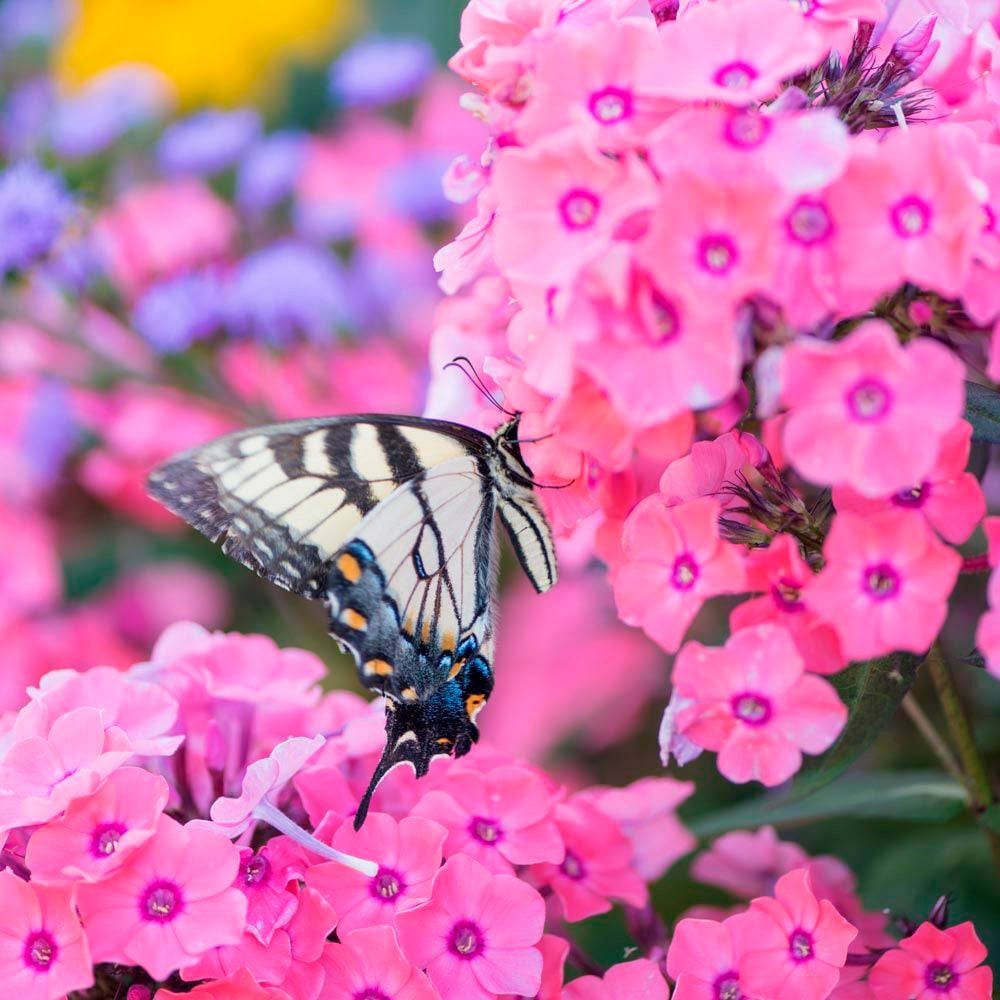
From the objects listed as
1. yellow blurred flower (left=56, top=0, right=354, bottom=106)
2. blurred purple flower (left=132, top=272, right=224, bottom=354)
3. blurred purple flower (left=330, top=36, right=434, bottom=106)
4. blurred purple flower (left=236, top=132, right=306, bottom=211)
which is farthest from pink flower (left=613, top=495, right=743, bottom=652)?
yellow blurred flower (left=56, top=0, right=354, bottom=106)

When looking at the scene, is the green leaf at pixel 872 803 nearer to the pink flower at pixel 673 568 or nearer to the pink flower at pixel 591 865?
the pink flower at pixel 591 865

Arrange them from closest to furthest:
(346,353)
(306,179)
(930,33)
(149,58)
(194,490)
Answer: (930,33) → (194,490) → (346,353) → (306,179) → (149,58)

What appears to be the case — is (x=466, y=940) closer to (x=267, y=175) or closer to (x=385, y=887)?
(x=385, y=887)

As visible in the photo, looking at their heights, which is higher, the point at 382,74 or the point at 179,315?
the point at 382,74

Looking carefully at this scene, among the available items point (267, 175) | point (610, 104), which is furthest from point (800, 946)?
point (267, 175)

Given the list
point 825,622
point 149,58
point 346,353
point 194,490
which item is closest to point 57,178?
point 346,353

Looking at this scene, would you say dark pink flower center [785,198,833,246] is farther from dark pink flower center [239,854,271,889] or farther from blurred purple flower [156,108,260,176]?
blurred purple flower [156,108,260,176]

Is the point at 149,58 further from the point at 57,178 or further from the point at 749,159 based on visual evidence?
the point at 749,159
